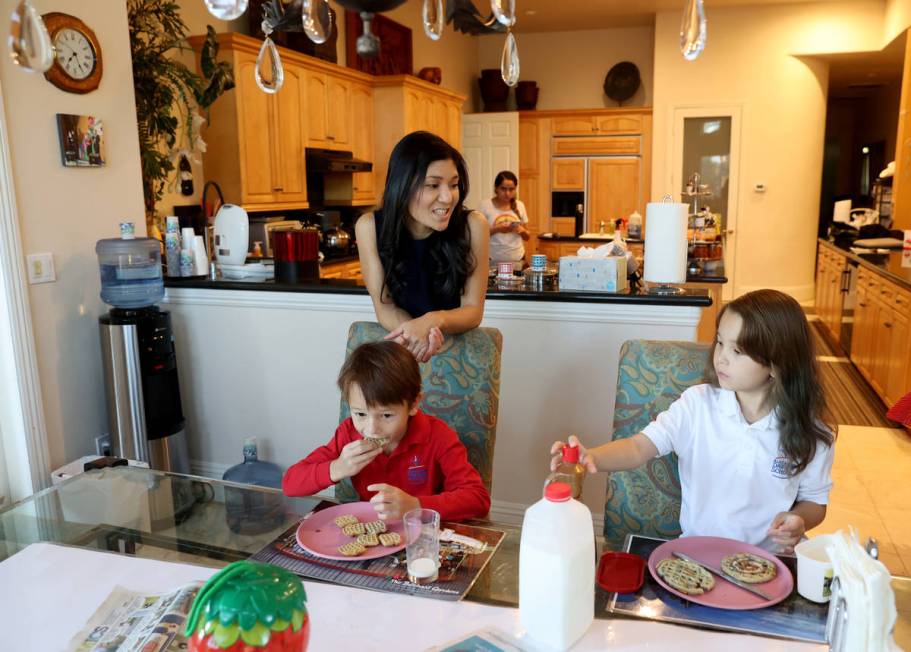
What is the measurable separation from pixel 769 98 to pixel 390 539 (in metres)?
7.75

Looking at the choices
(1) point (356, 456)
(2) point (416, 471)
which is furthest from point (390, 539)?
(2) point (416, 471)

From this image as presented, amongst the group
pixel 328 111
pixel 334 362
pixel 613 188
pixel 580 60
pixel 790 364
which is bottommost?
pixel 334 362

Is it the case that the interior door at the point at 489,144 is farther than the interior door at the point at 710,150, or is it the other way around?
the interior door at the point at 489,144

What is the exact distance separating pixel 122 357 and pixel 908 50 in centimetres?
649

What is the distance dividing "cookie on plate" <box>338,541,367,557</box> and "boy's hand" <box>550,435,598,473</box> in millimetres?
353

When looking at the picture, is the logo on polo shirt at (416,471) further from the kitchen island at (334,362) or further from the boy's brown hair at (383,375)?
the kitchen island at (334,362)

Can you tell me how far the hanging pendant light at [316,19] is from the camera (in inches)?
43.5

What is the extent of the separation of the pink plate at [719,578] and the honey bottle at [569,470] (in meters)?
0.17

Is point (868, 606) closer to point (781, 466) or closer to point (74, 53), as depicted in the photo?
point (781, 466)

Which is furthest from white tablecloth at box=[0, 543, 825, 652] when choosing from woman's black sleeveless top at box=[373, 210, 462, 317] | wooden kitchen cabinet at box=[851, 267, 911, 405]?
wooden kitchen cabinet at box=[851, 267, 911, 405]

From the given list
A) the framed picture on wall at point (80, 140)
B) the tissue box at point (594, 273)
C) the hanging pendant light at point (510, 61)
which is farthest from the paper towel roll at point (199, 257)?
the hanging pendant light at point (510, 61)

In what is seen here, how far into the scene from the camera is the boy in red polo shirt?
1.48 m

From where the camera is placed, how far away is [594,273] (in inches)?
106

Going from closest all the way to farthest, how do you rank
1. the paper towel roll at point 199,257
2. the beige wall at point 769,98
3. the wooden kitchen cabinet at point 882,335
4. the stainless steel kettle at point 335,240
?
the paper towel roll at point 199,257, the wooden kitchen cabinet at point 882,335, the stainless steel kettle at point 335,240, the beige wall at point 769,98
